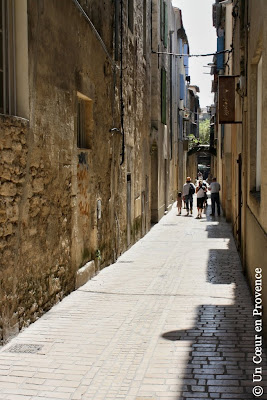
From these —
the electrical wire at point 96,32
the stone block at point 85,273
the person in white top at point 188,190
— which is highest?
the electrical wire at point 96,32

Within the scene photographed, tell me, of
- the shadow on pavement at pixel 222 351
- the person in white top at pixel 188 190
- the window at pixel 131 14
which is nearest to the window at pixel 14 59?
the shadow on pavement at pixel 222 351

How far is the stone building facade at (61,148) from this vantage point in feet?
18.5

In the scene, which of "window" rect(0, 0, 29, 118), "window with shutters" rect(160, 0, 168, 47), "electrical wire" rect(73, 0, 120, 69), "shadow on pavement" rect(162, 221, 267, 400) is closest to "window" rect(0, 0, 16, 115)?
"window" rect(0, 0, 29, 118)

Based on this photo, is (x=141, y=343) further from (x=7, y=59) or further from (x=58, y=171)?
(x=7, y=59)

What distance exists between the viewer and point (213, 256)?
11609mm

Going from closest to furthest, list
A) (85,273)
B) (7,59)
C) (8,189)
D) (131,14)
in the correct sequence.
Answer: (8,189) < (7,59) < (85,273) < (131,14)

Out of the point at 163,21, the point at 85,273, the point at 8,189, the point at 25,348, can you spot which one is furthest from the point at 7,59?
the point at 163,21

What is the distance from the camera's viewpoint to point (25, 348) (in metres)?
5.29

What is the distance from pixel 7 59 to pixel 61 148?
1776mm

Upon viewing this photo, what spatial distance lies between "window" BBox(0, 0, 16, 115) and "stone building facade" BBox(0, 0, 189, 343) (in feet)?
0.03

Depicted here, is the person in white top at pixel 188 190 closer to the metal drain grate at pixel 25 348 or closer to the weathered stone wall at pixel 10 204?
the weathered stone wall at pixel 10 204

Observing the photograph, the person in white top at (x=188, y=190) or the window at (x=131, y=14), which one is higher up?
the window at (x=131, y=14)

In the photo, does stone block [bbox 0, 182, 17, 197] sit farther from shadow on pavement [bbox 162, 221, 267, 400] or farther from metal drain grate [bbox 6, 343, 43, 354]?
shadow on pavement [bbox 162, 221, 267, 400]

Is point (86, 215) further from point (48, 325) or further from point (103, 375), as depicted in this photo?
point (103, 375)
